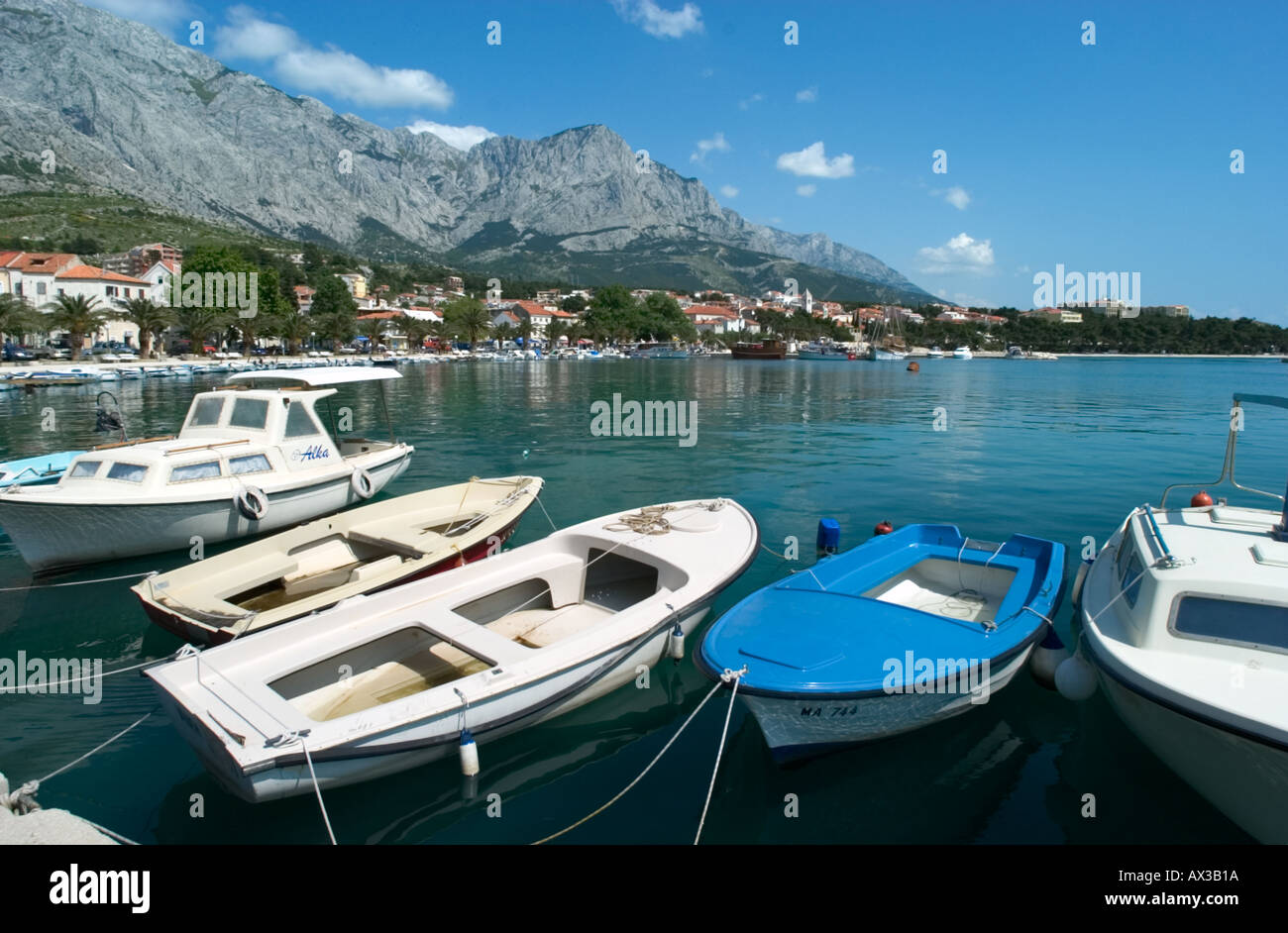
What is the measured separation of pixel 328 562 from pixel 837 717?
8648 millimetres

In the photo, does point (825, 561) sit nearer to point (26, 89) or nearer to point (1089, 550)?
point (1089, 550)

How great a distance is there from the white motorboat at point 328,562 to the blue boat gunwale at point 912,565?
5.09m

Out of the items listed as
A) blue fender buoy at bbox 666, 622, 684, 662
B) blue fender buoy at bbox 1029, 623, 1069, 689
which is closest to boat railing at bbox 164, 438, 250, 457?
blue fender buoy at bbox 666, 622, 684, 662

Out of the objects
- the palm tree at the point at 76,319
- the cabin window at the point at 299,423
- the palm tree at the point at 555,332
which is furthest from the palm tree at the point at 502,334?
the cabin window at the point at 299,423

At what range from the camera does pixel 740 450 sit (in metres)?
27.2

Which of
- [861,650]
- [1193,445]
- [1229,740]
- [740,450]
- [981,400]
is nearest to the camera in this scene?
[1229,740]

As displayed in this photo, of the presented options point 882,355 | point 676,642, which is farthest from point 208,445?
point 882,355

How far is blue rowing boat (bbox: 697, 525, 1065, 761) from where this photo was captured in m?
6.80

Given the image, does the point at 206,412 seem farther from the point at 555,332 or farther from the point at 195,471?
the point at 555,332

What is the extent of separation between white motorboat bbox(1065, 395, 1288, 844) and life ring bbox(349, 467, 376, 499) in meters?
14.1

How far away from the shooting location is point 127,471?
13062 millimetres

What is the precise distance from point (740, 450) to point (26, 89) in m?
254

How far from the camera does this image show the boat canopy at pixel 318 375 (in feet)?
52.4
